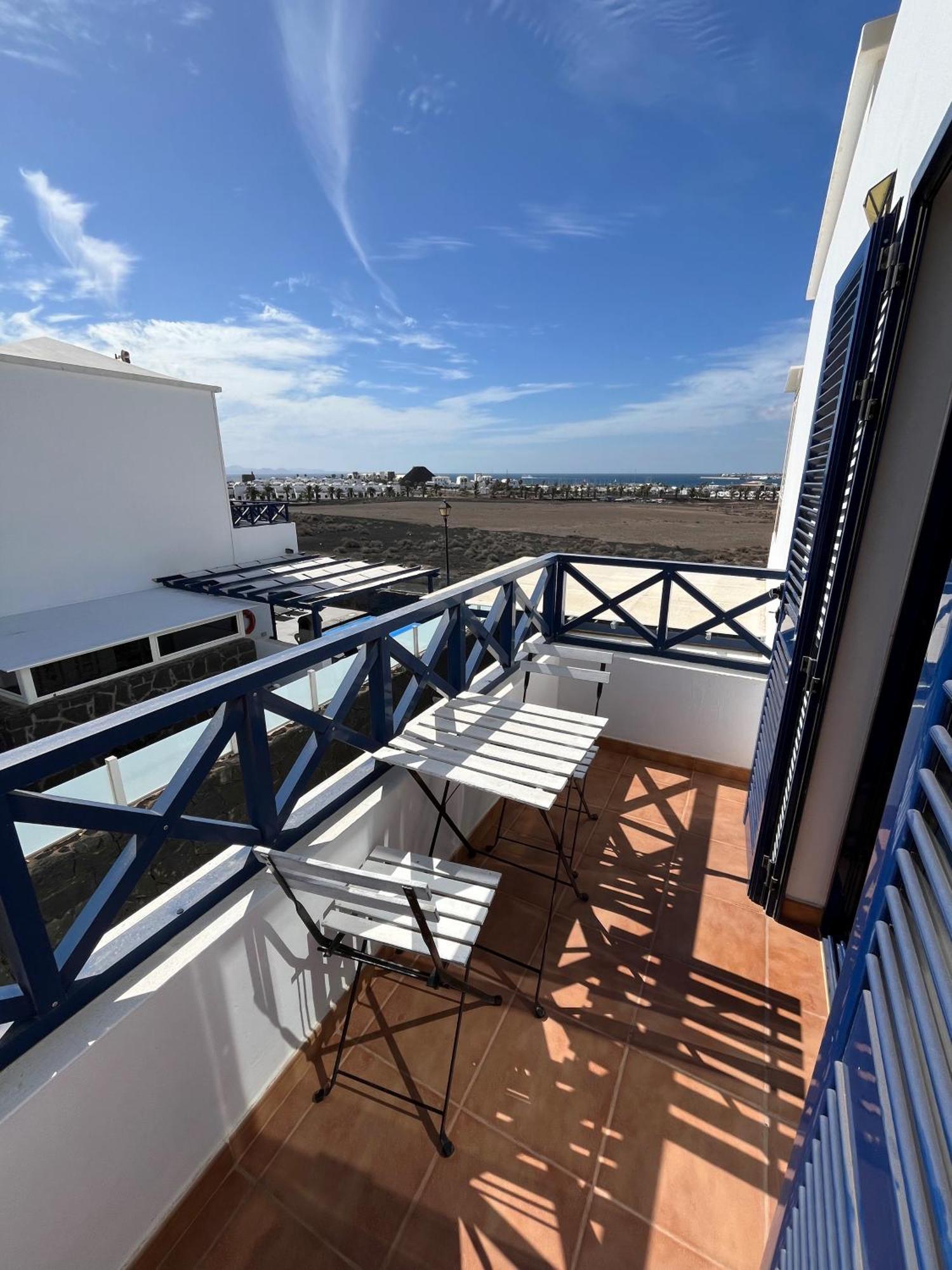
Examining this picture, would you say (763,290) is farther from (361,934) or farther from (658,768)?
(361,934)

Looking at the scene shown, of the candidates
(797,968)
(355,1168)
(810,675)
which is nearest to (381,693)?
(355,1168)

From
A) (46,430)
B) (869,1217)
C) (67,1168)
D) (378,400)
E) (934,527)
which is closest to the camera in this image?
(869,1217)

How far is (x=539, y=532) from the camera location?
3128 cm

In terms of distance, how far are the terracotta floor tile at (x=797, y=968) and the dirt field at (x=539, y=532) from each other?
14291 millimetres

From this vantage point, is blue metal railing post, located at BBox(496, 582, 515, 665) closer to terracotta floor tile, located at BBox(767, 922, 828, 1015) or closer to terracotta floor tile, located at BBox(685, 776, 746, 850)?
terracotta floor tile, located at BBox(685, 776, 746, 850)

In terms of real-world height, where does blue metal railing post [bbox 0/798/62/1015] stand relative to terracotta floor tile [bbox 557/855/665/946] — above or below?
above

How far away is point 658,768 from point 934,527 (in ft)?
7.53

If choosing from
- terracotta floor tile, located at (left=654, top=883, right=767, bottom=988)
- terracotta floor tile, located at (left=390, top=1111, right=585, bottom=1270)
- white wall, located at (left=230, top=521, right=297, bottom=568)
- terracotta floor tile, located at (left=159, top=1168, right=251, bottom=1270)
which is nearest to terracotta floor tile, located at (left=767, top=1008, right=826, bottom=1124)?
terracotta floor tile, located at (left=654, top=883, right=767, bottom=988)

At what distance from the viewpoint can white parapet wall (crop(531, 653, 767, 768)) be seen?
331cm

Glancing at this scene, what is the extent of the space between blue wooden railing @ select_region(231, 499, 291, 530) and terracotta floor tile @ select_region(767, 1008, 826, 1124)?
1171 cm

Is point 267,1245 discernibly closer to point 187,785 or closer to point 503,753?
point 187,785

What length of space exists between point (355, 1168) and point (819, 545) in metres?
2.51

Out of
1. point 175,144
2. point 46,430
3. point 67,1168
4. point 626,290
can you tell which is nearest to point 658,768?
point 67,1168

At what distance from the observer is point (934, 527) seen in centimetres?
152
